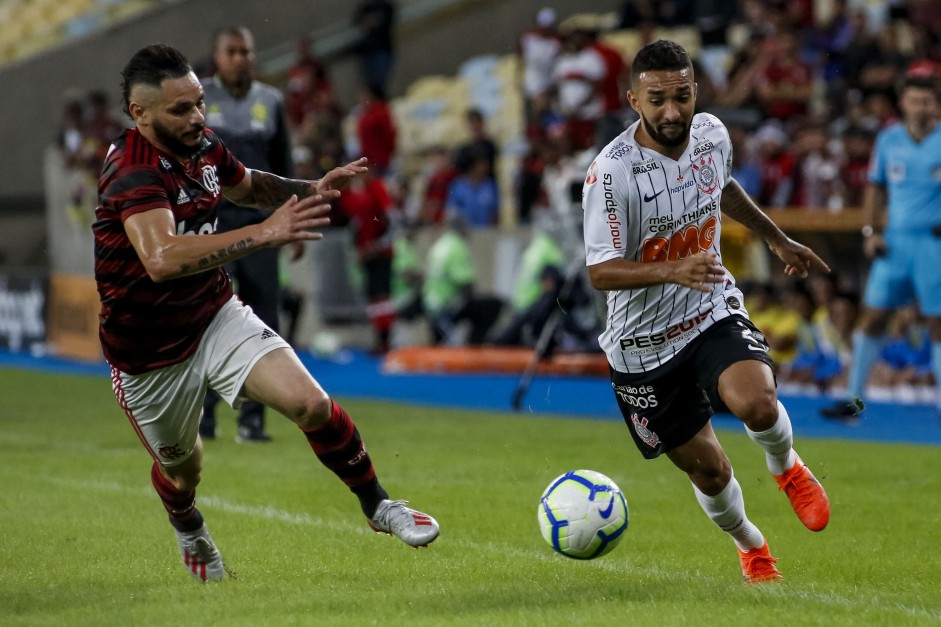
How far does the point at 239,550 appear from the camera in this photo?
22.7ft

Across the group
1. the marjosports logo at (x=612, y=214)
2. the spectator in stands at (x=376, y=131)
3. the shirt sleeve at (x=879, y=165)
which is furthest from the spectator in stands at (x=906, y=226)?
the spectator in stands at (x=376, y=131)

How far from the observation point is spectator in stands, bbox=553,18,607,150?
18922 millimetres

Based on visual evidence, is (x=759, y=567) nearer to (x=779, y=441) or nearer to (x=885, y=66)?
(x=779, y=441)

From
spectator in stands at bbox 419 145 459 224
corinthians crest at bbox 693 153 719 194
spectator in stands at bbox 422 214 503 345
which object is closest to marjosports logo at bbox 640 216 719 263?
corinthians crest at bbox 693 153 719 194

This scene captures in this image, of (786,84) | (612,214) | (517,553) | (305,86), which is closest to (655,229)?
(612,214)

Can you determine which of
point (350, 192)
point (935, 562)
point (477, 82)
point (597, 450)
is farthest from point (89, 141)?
point (935, 562)

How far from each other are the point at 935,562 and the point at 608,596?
5.94ft

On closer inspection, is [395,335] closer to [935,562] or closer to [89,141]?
[89,141]

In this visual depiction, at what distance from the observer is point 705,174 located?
20.0ft

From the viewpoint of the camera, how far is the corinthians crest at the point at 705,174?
605 centimetres

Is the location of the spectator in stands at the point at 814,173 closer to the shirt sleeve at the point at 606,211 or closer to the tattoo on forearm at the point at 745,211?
the tattoo on forearm at the point at 745,211

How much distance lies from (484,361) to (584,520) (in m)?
11.8

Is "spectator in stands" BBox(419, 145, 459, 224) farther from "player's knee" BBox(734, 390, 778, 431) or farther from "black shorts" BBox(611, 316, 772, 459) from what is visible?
"player's knee" BBox(734, 390, 778, 431)

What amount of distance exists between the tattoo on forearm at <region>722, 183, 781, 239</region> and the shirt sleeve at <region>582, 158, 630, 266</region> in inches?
27.9
